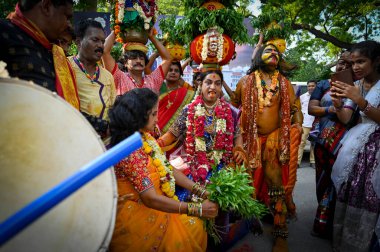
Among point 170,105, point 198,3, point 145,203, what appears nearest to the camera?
point 145,203

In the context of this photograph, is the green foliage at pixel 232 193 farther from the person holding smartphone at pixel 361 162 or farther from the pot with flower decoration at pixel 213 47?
the pot with flower decoration at pixel 213 47

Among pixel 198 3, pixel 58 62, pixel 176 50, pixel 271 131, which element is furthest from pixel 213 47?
pixel 58 62

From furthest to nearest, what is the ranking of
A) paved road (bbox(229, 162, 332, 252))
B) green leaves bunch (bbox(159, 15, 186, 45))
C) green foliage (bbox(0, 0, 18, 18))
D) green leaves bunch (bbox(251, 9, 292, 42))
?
1. green foliage (bbox(0, 0, 18, 18))
2. green leaves bunch (bbox(251, 9, 292, 42))
3. green leaves bunch (bbox(159, 15, 186, 45))
4. paved road (bbox(229, 162, 332, 252))

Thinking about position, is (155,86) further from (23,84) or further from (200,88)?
(23,84)

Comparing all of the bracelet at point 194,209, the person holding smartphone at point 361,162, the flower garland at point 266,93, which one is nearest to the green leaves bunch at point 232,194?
the bracelet at point 194,209

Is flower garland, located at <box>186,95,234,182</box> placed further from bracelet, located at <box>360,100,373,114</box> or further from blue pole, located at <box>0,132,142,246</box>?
blue pole, located at <box>0,132,142,246</box>

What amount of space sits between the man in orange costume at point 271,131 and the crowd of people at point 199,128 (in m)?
0.01

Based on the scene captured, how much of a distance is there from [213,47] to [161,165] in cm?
179

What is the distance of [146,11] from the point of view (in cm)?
304

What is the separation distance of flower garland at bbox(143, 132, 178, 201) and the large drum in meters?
1.06

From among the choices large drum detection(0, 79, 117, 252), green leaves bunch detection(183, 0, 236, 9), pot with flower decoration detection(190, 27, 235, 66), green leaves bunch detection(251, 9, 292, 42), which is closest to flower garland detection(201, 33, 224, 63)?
pot with flower decoration detection(190, 27, 235, 66)

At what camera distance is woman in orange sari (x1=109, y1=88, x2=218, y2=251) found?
5.90 feet

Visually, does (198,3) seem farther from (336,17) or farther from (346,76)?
(336,17)

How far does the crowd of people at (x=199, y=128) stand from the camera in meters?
1.80
